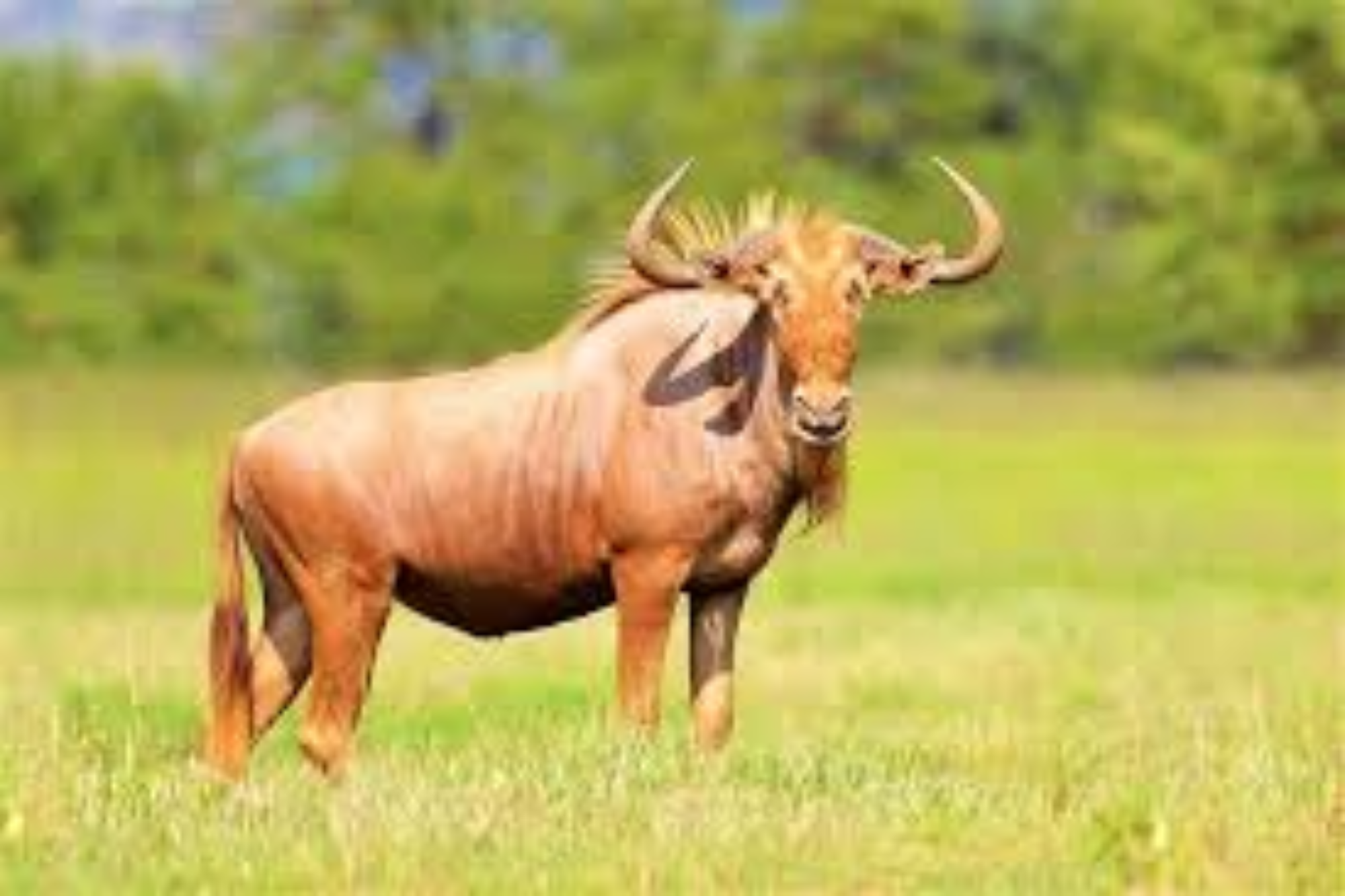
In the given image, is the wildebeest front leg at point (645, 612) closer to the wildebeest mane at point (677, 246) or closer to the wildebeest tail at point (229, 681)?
the wildebeest mane at point (677, 246)

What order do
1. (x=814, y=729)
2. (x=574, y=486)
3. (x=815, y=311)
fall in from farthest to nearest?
(x=814, y=729)
(x=574, y=486)
(x=815, y=311)

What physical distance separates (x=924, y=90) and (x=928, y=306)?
9505 mm

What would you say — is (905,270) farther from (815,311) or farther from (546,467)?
(546,467)

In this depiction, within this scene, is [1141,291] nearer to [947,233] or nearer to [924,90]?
[947,233]

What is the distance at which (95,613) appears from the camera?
76.3 feet

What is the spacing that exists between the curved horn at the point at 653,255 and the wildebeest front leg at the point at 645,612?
99 centimetres

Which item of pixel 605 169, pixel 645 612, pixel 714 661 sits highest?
pixel 605 169

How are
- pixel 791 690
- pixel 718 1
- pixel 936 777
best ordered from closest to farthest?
pixel 936 777, pixel 791 690, pixel 718 1

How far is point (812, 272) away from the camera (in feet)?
41.3

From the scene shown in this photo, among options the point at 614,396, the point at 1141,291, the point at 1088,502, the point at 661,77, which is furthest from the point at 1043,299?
the point at 614,396

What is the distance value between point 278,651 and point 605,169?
57.5 m

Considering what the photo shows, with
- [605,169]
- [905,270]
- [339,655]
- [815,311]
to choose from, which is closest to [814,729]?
[339,655]

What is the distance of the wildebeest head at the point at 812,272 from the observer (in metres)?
12.5

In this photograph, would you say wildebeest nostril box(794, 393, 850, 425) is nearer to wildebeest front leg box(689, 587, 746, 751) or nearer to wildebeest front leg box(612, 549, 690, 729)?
wildebeest front leg box(612, 549, 690, 729)
